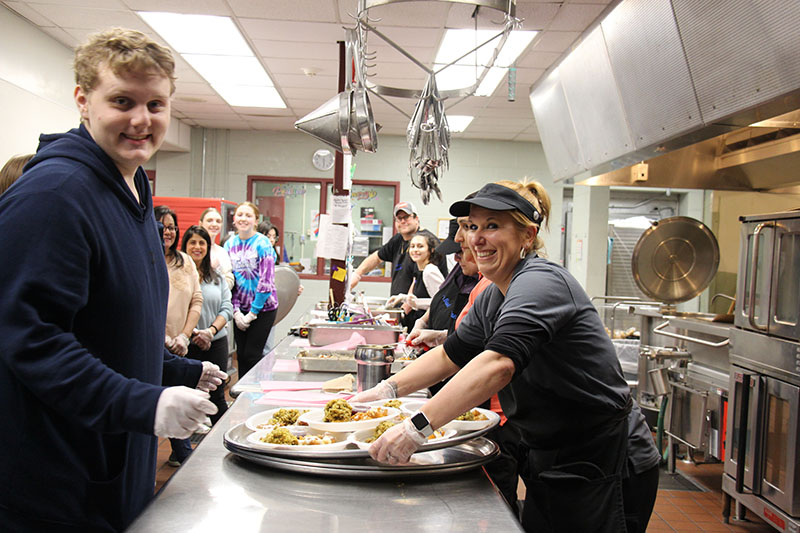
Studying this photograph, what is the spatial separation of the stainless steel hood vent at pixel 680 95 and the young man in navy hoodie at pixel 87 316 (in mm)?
2662

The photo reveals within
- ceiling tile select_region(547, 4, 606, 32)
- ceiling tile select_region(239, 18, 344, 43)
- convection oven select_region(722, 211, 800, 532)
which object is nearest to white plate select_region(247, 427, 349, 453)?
convection oven select_region(722, 211, 800, 532)

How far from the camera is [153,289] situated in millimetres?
1393

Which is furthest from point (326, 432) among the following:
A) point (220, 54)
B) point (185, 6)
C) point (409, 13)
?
point (220, 54)

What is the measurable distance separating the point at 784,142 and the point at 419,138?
272 centimetres

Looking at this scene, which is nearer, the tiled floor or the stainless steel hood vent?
the stainless steel hood vent

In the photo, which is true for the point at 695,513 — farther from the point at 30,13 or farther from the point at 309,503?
the point at 30,13

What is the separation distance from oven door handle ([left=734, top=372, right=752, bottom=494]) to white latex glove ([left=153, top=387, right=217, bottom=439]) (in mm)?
3196

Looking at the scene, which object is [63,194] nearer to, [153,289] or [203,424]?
[153,289]

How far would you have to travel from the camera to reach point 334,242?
16.1 ft

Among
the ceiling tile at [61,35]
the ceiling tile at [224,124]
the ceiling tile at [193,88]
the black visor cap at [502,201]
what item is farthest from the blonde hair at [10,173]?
the ceiling tile at [224,124]

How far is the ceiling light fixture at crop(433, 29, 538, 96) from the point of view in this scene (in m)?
5.33

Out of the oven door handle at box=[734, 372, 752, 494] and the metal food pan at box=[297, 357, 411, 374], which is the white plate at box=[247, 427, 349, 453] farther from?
the oven door handle at box=[734, 372, 752, 494]

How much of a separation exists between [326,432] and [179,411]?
0.54 meters

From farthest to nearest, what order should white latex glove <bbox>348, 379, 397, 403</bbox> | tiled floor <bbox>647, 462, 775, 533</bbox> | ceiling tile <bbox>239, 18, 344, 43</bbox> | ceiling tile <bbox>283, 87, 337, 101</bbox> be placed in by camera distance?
ceiling tile <bbox>283, 87, 337, 101</bbox> < ceiling tile <bbox>239, 18, 344, 43</bbox> < tiled floor <bbox>647, 462, 775, 533</bbox> < white latex glove <bbox>348, 379, 397, 403</bbox>
